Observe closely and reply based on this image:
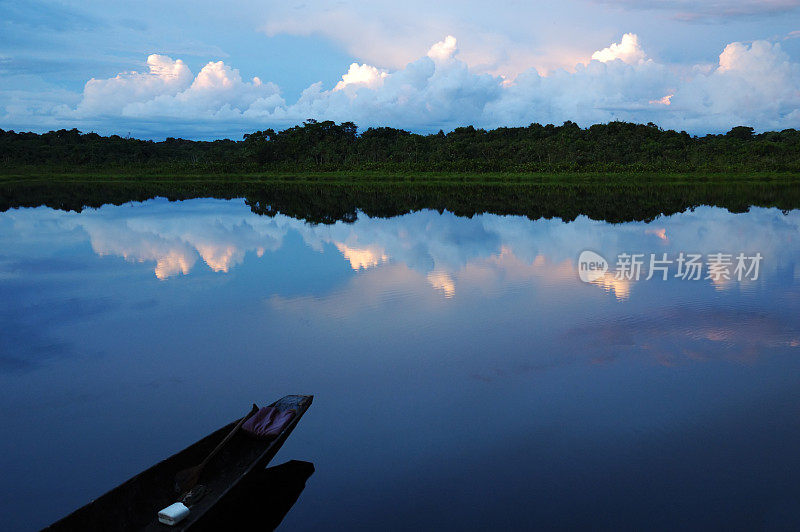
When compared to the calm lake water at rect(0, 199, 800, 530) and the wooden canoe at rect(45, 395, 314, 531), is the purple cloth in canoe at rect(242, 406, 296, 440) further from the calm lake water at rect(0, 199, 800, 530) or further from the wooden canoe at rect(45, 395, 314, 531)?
the calm lake water at rect(0, 199, 800, 530)

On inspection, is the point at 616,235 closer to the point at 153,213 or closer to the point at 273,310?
the point at 273,310

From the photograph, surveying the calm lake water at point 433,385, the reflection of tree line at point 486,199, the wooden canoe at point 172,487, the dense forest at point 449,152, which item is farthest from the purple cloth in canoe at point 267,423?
the dense forest at point 449,152

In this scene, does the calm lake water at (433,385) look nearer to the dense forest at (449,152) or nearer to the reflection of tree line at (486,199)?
the reflection of tree line at (486,199)

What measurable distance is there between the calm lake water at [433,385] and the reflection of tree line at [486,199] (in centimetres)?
2070

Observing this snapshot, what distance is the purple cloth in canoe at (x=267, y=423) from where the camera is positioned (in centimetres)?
855

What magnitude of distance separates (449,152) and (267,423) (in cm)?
10139

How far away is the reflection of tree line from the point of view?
150 ft

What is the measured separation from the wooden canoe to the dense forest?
3365 inches

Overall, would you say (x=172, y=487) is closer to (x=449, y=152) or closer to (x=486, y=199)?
(x=486, y=199)

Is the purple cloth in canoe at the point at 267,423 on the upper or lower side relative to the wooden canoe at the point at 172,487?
upper

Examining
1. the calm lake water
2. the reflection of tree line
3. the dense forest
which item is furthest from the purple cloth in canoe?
the dense forest

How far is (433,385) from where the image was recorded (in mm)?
11984

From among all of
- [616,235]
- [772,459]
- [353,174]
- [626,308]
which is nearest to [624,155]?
[353,174]

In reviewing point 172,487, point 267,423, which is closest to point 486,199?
point 267,423
